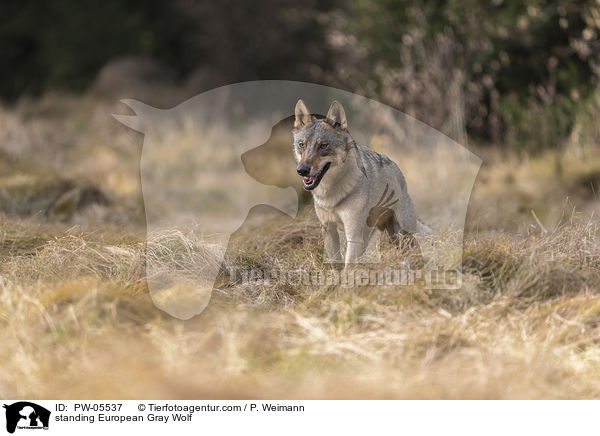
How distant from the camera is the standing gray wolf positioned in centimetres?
389

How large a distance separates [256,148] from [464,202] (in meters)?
4.69

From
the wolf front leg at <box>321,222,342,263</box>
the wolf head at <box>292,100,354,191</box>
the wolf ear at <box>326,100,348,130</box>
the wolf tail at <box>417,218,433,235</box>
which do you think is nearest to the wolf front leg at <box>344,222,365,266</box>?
the wolf front leg at <box>321,222,342,263</box>

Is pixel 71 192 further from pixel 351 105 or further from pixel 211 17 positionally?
pixel 211 17

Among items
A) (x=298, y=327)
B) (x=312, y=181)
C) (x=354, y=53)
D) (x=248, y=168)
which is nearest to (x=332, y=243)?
(x=312, y=181)

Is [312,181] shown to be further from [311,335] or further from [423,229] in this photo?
[423,229]

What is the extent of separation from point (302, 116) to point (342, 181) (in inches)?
19.9

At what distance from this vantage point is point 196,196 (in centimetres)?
976

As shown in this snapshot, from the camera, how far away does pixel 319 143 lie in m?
3.88

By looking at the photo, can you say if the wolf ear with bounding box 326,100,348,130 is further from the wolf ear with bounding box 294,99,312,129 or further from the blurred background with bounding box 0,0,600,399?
the blurred background with bounding box 0,0,600,399

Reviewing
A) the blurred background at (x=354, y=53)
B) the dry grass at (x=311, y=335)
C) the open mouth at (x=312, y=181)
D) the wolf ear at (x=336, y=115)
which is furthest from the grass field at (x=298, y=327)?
the blurred background at (x=354, y=53)

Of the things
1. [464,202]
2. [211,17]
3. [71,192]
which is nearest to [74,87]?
[211,17]
